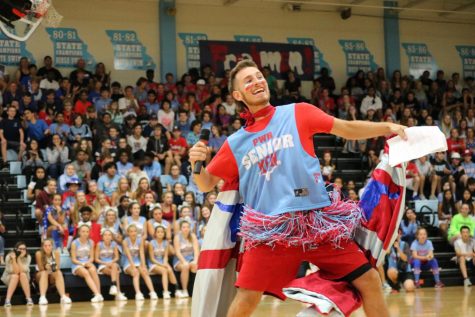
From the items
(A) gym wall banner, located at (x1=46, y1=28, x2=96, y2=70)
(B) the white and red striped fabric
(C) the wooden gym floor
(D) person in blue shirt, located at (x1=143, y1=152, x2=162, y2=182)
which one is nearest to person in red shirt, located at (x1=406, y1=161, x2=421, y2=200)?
(C) the wooden gym floor

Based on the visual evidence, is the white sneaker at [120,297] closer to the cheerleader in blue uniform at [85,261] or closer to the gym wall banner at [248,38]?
the cheerleader in blue uniform at [85,261]

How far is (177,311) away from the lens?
940 cm

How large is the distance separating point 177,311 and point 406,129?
5.79m

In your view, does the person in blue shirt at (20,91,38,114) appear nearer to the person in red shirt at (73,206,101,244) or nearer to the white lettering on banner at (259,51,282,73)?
the person in red shirt at (73,206,101,244)

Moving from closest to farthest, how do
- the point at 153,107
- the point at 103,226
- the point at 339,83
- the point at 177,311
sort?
the point at 177,311 → the point at 103,226 → the point at 153,107 → the point at 339,83

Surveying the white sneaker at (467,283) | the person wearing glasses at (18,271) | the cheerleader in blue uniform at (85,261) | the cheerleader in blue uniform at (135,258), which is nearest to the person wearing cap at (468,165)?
the white sneaker at (467,283)

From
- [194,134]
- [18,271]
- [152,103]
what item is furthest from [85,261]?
[152,103]

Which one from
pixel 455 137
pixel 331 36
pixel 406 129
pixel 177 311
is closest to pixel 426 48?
pixel 331 36

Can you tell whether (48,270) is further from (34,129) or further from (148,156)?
(34,129)

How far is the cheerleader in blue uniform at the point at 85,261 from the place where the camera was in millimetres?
11820

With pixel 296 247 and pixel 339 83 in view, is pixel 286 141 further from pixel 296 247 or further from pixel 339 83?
pixel 339 83

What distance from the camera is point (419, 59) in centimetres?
2202

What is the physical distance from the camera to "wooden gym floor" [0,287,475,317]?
8.80m

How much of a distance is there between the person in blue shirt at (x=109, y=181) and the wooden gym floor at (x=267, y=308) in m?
2.74
